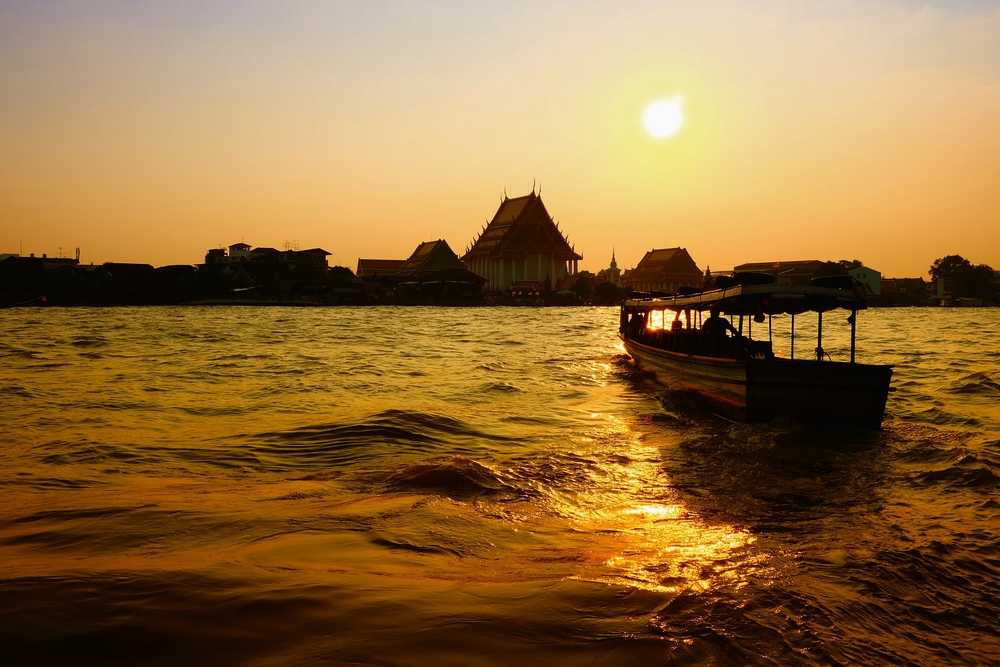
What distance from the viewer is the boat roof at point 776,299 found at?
8.97 m

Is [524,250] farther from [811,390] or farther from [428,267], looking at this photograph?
[811,390]

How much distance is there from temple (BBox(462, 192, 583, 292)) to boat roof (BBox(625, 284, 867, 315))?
5535 cm

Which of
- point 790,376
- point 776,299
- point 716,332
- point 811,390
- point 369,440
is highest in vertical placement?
point 776,299

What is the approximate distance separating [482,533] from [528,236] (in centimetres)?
6300

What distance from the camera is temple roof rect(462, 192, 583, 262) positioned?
66.4 metres

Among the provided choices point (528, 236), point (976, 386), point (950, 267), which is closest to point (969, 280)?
point (950, 267)

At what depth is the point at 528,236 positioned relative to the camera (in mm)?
66625

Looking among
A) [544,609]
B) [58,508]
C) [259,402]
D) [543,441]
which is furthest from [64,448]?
[544,609]

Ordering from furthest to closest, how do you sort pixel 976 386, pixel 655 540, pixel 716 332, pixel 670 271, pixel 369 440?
1. pixel 670 271
2. pixel 976 386
3. pixel 716 332
4. pixel 369 440
5. pixel 655 540

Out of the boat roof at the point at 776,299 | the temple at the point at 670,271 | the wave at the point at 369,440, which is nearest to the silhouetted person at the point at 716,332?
the boat roof at the point at 776,299

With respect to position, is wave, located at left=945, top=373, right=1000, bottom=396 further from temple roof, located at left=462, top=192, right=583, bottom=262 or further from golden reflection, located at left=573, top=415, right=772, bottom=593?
temple roof, located at left=462, top=192, right=583, bottom=262

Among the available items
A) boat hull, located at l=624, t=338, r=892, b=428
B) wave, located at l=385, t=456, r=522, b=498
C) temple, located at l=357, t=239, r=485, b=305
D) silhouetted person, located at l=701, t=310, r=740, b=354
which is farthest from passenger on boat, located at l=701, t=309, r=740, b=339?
temple, located at l=357, t=239, r=485, b=305

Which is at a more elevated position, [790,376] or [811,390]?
[790,376]

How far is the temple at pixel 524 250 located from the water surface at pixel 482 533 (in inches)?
2194
